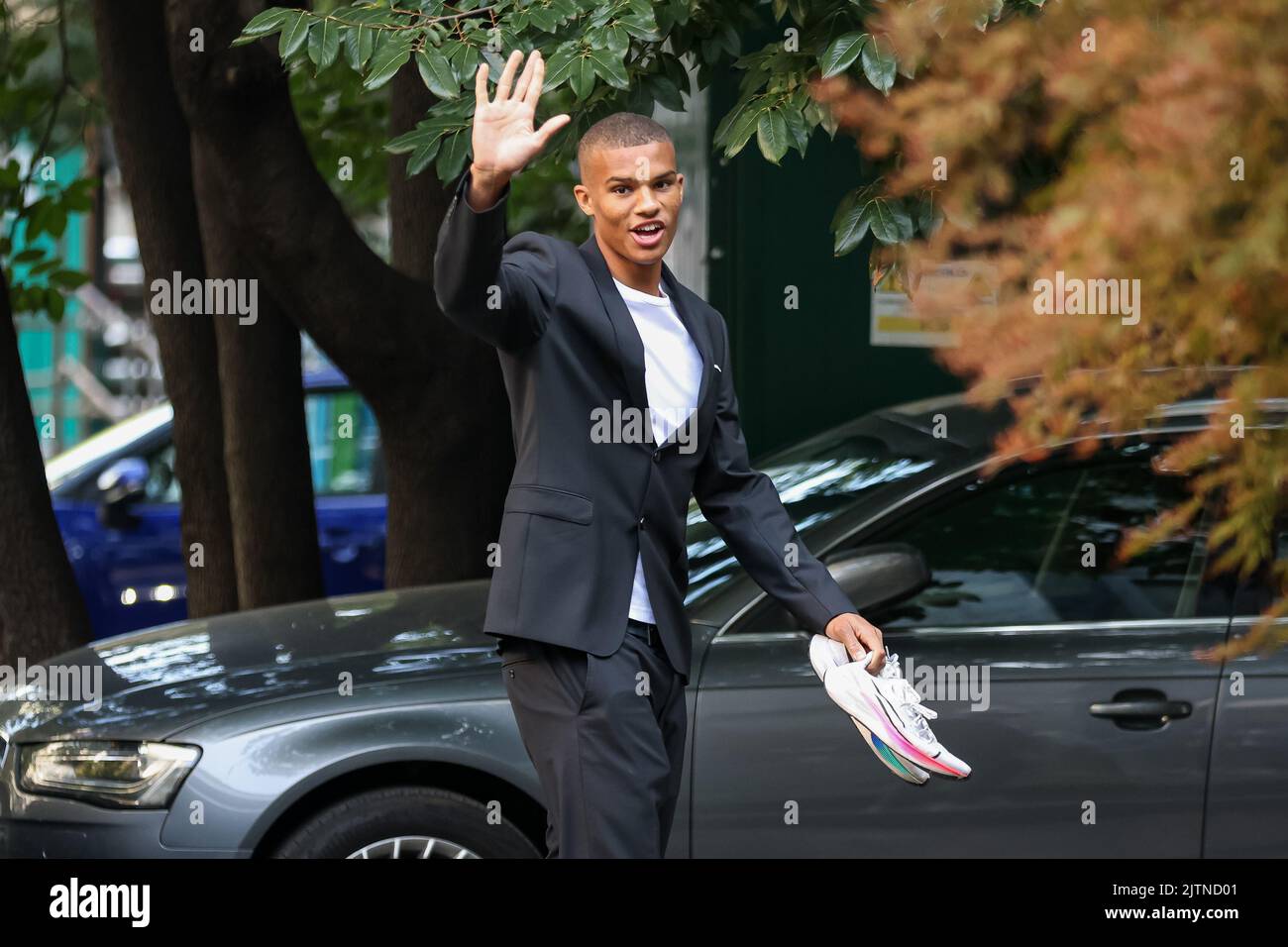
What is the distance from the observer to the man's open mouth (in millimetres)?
3076

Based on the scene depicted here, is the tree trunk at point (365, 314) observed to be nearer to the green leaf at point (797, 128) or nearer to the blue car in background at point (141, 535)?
the green leaf at point (797, 128)

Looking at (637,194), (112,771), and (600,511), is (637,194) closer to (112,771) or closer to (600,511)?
(600,511)

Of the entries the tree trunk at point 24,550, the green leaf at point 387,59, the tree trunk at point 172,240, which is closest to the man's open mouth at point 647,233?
the green leaf at point 387,59

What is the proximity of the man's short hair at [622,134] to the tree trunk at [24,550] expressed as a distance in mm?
3844

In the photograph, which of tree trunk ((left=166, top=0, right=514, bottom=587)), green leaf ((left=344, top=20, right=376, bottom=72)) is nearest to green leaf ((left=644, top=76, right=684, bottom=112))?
green leaf ((left=344, top=20, right=376, bottom=72))

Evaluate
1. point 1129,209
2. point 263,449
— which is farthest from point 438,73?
point 263,449

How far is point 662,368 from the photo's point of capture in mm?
3191

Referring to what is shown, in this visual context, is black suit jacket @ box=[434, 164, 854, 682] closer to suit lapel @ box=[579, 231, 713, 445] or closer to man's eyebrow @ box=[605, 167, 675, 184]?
suit lapel @ box=[579, 231, 713, 445]

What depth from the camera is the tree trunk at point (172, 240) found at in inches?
271

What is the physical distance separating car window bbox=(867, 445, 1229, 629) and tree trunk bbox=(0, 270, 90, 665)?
3412mm

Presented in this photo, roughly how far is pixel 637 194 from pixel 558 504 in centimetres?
56

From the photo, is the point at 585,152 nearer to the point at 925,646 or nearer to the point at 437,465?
the point at 925,646

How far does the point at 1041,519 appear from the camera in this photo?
4.43 metres
